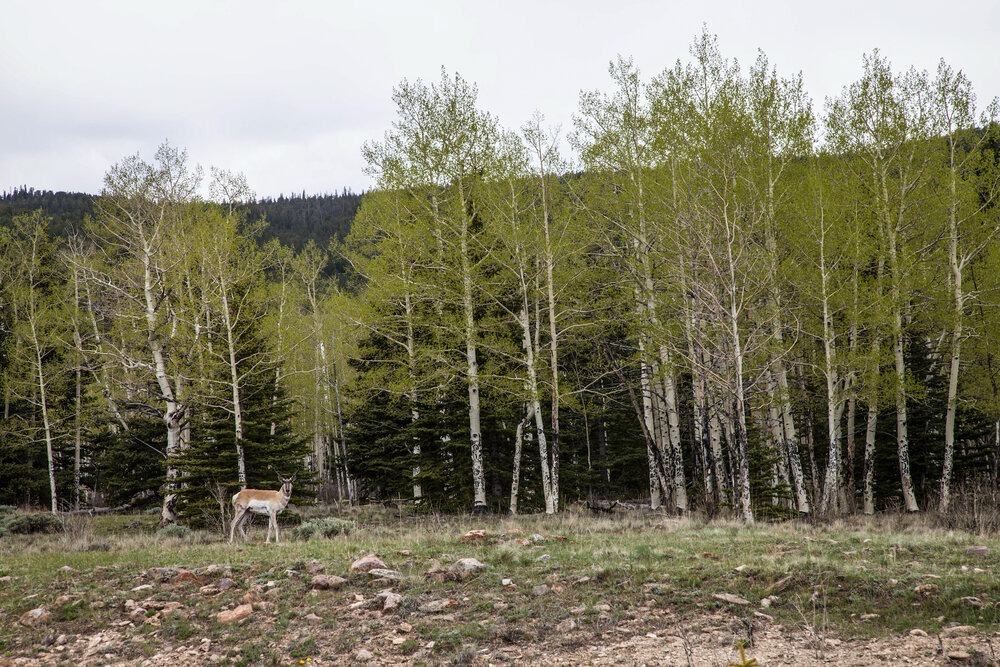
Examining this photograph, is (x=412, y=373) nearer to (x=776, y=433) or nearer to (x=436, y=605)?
(x=776, y=433)

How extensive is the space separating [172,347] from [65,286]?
48.2 ft

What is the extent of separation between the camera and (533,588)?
7.33 m

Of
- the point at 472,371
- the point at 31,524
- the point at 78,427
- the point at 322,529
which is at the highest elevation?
the point at 472,371

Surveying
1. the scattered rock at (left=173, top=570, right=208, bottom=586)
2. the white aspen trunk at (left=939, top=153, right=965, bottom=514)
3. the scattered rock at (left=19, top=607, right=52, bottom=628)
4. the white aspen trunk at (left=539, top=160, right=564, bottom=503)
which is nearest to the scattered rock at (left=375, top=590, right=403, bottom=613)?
the scattered rock at (left=173, top=570, right=208, bottom=586)

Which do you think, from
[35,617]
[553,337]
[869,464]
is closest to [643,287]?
[553,337]

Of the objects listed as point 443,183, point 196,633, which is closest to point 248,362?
point 443,183

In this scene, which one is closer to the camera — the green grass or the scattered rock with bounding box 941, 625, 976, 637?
the scattered rock with bounding box 941, 625, 976, 637

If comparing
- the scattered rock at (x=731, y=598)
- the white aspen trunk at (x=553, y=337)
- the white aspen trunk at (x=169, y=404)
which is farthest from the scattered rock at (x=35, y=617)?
the white aspen trunk at (x=553, y=337)

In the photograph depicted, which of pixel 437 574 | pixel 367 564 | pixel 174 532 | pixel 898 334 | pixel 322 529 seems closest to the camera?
pixel 437 574

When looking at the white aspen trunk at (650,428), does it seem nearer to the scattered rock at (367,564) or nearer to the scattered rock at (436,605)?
the scattered rock at (367,564)

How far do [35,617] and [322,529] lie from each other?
5741 millimetres

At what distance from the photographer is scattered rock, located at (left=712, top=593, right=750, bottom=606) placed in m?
6.44

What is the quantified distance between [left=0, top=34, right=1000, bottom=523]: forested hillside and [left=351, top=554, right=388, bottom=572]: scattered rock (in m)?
7.11

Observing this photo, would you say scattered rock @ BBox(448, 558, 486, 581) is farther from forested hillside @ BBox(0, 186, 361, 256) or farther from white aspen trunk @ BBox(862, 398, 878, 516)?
forested hillside @ BBox(0, 186, 361, 256)
